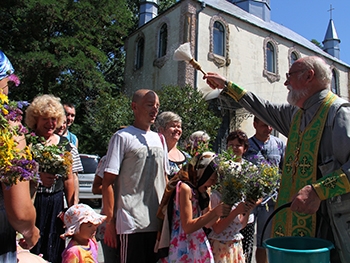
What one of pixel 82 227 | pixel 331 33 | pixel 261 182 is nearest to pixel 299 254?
pixel 261 182

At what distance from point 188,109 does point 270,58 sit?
9.02 m

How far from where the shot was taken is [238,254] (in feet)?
11.3

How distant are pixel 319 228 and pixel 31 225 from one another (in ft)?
6.34

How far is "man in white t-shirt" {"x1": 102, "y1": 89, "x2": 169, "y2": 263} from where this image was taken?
3.04m

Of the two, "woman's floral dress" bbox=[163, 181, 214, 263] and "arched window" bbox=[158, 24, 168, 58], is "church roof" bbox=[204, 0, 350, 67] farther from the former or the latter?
"woman's floral dress" bbox=[163, 181, 214, 263]

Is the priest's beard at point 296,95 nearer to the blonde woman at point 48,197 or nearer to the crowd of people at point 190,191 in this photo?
the crowd of people at point 190,191

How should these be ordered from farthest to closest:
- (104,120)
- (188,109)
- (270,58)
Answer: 1. (270,58)
2. (104,120)
3. (188,109)

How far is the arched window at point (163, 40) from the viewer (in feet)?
66.4

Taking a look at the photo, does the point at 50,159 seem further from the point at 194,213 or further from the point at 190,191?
the point at 194,213

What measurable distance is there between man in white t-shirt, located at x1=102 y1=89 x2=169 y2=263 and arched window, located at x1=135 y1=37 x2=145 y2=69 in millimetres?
19343

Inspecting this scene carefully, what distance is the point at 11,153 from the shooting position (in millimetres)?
1559

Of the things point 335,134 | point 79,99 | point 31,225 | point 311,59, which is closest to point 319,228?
point 335,134

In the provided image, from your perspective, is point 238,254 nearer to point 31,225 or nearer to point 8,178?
point 31,225

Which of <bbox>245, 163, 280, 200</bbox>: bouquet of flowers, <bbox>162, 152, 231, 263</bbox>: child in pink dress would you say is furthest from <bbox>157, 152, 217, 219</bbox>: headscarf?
<bbox>245, 163, 280, 200</bbox>: bouquet of flowers
